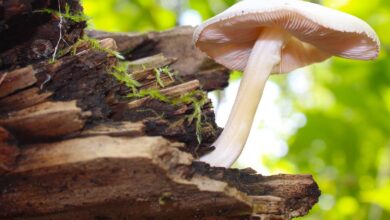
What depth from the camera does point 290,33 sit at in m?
1.99

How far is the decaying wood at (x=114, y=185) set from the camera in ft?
3.92

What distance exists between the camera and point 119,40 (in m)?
2.25

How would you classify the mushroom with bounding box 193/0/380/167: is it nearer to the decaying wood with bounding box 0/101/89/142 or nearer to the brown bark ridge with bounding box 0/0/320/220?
the brown bark ridge with bounding box 0/0/320/220

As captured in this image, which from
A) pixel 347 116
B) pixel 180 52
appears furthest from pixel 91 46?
pixel 347 116

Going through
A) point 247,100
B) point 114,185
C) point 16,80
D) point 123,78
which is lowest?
point 114,185

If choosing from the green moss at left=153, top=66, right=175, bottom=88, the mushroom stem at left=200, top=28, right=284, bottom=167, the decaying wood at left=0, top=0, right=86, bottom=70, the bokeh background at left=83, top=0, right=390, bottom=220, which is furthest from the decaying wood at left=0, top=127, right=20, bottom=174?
the bokeh background at left=83, top=0, right=390, bottom=220

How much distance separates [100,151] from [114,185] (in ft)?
0.39

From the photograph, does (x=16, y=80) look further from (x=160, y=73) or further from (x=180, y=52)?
(x=180, y=52)

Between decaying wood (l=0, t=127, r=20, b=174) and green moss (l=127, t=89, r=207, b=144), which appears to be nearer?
decaying wood (l=0, t=127, r=20, b=174)

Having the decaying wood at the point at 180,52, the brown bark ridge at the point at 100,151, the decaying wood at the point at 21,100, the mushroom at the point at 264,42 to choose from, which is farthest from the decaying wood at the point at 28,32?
the decaying wood at the point at 180,52

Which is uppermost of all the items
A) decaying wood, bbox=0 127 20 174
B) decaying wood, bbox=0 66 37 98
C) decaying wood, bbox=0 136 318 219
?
decaying wood, bbox=0 66 37 98

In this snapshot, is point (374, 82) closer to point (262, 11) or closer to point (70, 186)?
point (262, 11)

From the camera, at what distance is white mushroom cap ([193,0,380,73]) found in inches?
63.1

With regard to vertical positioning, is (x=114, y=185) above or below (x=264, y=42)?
below
